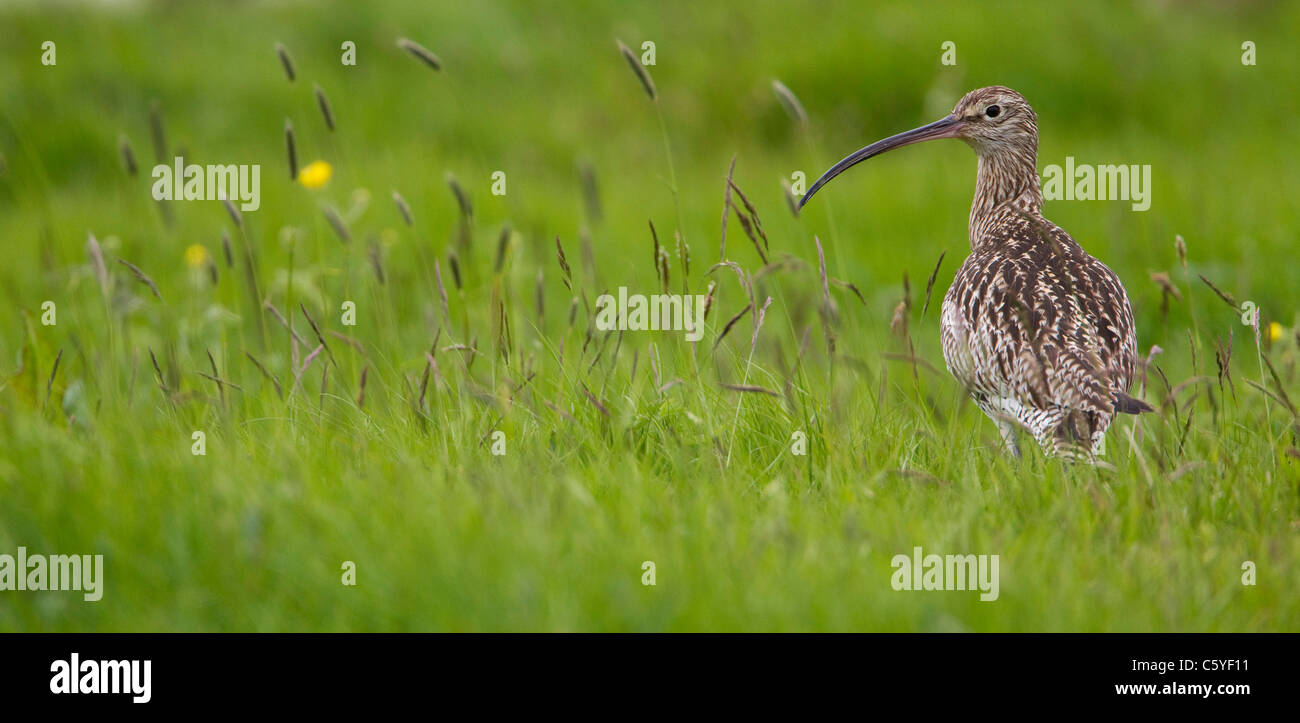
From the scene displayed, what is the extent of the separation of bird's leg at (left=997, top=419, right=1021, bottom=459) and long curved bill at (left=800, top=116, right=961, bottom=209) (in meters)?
1.18

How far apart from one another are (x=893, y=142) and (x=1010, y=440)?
4.44 feet

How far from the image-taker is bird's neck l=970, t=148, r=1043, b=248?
16.8 feet

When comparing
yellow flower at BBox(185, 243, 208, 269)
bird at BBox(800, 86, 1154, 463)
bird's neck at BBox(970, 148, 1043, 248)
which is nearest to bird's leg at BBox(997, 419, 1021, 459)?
bird at BBox(800, 86, 1154, 463)

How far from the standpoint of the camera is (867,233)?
825 centimetres

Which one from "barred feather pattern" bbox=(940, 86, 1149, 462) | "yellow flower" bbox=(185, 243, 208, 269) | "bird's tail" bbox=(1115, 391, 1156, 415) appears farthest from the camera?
"yellow flower" bbox=(185, 243, 208, 269)

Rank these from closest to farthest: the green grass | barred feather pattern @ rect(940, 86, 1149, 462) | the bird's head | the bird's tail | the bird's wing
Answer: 1. the green grass
2. the bird's tail
3. barred feather pattern @ rect(940, 86, 1149, 462)
4. the bird's wing
5. the bird's head

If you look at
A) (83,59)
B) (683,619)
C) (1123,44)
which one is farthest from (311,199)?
(1123,44)

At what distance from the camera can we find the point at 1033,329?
417 centimetres

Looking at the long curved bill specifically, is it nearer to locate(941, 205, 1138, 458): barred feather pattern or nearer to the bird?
the bird

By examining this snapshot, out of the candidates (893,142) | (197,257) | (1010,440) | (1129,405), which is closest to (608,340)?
(893,142)

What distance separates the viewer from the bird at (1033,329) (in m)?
3.97

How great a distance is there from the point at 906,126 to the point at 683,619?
8.32 meters

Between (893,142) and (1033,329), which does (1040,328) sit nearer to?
(1033,329)

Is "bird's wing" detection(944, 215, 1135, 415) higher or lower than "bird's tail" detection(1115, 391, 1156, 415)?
higher
